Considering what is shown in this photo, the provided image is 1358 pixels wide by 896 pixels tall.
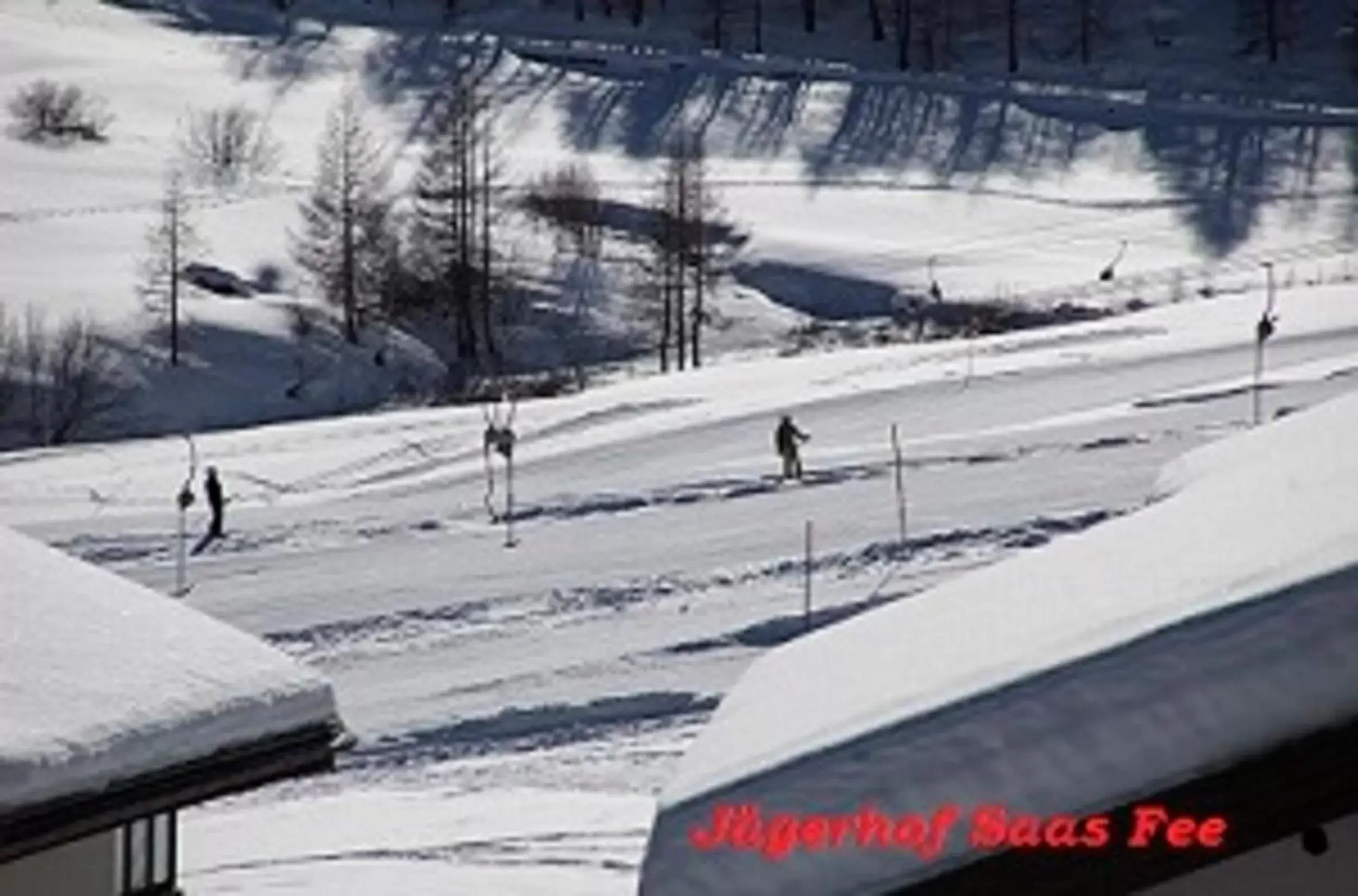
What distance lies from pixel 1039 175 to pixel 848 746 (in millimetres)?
62766

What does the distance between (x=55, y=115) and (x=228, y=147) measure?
4432 millimetres

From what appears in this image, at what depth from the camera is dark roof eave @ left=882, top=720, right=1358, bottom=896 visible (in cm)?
387

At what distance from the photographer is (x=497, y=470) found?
3047 centimetres

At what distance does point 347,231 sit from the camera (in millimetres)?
53125

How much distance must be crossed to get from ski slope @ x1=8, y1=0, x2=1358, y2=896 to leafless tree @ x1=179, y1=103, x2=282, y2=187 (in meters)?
0.92

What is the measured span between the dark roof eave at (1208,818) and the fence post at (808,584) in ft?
56.3

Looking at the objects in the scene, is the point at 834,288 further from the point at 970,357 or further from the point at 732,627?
the point at 732,627

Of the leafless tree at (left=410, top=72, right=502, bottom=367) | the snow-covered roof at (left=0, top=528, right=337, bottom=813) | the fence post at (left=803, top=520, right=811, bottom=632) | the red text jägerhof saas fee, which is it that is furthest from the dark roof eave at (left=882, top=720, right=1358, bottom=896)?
the leafless tree at (left=410, top=72, right=502, bottom=367)

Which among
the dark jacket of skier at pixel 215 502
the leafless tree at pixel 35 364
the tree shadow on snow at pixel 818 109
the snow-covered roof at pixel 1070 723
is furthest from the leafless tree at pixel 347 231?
the snow-covered roof at pixel 1070 723

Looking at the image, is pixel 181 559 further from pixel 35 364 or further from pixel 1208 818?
pixel 1208 818

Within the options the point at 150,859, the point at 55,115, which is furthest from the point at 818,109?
the point at 150,859

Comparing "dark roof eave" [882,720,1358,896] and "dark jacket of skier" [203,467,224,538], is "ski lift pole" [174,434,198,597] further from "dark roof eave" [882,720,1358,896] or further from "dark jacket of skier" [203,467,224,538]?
"dark roof eave" [882,720,1358,896]

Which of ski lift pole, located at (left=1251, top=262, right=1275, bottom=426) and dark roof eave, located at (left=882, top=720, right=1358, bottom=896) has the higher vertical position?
dark roof eave, located at (left=882, top=720, right=1358, bottom=896)

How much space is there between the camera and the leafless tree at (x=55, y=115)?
6438cm
